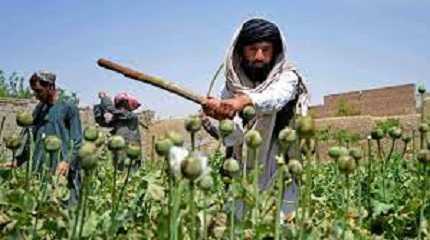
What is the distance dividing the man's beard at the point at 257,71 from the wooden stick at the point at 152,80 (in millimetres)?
776

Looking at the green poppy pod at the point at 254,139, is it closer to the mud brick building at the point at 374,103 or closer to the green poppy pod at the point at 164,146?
the green poppy pod at the point at 164,146

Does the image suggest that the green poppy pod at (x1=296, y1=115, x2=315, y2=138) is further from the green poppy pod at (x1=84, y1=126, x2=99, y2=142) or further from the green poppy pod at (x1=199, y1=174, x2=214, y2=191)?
the green poppy pod at (x1=84, y1=126, x2=99, y2=142)

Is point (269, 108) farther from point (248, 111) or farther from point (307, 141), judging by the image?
point (307, 141)

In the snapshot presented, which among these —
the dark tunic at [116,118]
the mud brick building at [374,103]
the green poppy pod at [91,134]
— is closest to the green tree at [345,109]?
the mud brick building at [374,103]

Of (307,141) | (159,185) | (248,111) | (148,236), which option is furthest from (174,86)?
(307,141)

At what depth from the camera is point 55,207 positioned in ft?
6.19

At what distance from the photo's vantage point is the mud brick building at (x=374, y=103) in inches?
1077

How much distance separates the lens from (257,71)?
3.45 m

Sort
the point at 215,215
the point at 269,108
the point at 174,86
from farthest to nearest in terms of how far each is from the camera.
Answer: the point at 269,108, the point at 174,86, the point at 215,215

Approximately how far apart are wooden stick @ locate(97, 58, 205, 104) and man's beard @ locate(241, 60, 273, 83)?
78 cm

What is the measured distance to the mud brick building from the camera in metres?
27.4

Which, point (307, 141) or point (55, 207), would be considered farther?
point (55, 207)

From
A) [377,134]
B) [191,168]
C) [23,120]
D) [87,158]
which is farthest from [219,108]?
[191,168]

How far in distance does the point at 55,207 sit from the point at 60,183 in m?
0.69
